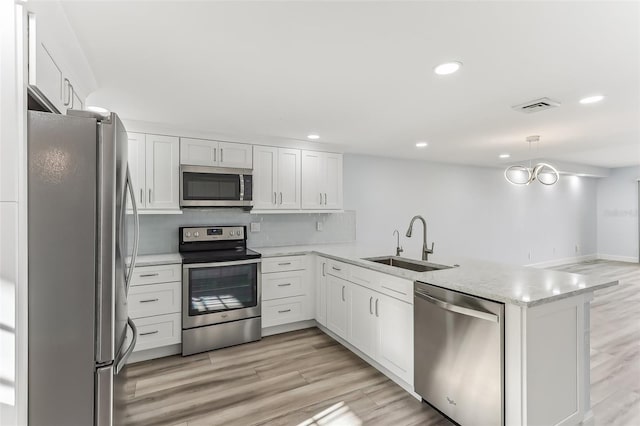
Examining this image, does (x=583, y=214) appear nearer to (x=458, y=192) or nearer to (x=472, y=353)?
(x=458, y=192)

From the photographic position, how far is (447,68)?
1.97m

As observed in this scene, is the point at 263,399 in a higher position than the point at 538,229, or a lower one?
lower

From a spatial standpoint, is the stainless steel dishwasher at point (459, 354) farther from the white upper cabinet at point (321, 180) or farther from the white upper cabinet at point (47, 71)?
the white upper cabinet at point (47, 71)

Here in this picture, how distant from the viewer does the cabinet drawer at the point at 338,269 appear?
3.13m

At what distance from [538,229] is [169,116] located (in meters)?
7.70

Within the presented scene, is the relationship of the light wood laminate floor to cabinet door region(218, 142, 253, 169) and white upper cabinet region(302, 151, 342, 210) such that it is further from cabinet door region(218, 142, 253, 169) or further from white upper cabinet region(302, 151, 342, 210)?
cabinet door region(218, 142, 253, 169)

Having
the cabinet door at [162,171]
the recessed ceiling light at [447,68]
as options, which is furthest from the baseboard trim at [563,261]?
the cabinet door at [162,171]

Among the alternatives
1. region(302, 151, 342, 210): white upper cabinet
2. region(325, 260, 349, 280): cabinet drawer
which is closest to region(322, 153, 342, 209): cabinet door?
region(302, 151, 342, 210): white upper cabinet

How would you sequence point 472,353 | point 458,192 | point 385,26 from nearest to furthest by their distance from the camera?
point 385,26, point 472,353, point 458,192

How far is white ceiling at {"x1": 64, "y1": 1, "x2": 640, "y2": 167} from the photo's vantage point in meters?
1.44

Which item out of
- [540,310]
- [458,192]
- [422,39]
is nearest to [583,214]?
[458,192]

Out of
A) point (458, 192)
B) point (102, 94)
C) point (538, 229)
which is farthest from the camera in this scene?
point (538, 229)

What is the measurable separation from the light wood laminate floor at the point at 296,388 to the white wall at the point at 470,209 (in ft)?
5.78

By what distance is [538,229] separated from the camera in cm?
714
